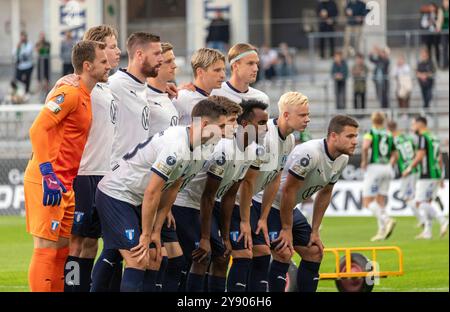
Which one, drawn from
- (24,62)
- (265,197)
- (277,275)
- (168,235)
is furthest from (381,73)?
(168,235)

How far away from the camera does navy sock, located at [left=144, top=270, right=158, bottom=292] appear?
9883 mm

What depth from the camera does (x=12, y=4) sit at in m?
39.8

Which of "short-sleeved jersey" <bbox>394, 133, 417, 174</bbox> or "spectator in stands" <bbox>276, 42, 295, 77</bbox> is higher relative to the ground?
"spectator in stands" <bbox>276, 42, 295, 77</bbox>

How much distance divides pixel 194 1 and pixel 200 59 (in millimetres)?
26196

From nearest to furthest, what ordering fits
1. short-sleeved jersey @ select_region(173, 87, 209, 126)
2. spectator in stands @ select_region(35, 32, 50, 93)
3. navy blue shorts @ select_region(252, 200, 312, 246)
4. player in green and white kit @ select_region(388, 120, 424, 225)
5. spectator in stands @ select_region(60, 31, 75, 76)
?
short-sleeved jersey @ select_region(173, 87, 209, 126) → navy blue shorts @ select_region(252, 200, 312, 246) → player in green and white kit @ select_region(388, 120, 424, 225) → spectator in stands @ select_region(60, 31, 75, 76) → spectator in stands @ select_region(35, 32, 50, 93)

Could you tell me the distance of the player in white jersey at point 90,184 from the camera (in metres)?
10.2

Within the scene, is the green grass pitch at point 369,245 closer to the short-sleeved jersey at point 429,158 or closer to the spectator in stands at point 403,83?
the short-sleeved jersey at point 429,158

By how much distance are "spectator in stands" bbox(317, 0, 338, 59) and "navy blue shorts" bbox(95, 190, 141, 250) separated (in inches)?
975

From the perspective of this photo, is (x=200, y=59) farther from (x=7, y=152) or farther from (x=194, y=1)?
(x=194, y=1)

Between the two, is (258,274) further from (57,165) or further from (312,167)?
(57,165)

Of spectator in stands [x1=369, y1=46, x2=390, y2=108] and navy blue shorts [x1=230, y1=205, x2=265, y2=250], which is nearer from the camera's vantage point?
navy blue shorts [x1=230, y1=205, x2=265, y2=250]

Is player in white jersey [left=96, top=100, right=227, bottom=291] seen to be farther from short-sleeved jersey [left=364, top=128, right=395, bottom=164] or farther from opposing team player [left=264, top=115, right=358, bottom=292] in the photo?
short-sleeved jersey [left=364, top=128, right=395, bottom=164]

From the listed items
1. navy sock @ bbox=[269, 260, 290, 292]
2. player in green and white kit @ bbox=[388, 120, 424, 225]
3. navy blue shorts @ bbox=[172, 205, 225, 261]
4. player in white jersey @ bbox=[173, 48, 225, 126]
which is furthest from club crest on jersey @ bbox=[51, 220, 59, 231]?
player in green and white kit @ bbox=[388, 120, 424, 225]

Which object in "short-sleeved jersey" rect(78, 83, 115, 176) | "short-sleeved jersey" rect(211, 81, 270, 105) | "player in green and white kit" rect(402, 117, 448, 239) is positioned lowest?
"player in green and white kit" rect(402, 117, 448, 239)
